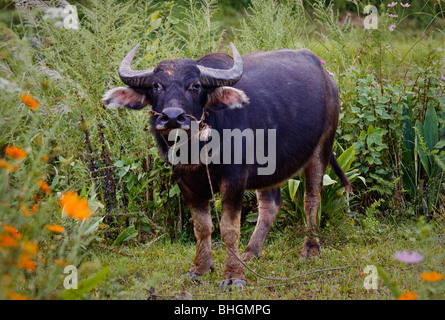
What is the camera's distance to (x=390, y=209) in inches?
205

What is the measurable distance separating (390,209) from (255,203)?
4.08 feet

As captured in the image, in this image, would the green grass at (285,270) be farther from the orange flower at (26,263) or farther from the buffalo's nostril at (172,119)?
the buffalo's nostril at (172,119)

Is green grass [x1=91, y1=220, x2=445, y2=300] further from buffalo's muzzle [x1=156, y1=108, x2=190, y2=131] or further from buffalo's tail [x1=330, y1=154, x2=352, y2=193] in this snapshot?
buffalo's muzzle [x1=156, y1=108, x2=190, y2=131]

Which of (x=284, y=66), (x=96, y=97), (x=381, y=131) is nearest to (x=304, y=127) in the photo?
(x=284, y=66)

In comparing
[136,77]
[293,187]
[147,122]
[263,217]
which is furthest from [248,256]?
[136,77]

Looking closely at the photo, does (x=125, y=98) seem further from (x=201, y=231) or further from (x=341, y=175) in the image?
(x=341, y=175)

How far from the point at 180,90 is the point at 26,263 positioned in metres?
1.44

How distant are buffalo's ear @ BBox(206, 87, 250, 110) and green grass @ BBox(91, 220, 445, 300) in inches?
42.8

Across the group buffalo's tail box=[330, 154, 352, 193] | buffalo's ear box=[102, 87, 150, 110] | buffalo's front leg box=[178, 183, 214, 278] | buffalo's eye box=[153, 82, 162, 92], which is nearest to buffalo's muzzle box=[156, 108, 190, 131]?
buffalo's eye box=[153, 82, 162, 92]

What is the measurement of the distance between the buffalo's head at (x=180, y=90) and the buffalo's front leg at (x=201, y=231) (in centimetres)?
64

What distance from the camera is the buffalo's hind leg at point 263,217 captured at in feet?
14.7

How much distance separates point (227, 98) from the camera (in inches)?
146

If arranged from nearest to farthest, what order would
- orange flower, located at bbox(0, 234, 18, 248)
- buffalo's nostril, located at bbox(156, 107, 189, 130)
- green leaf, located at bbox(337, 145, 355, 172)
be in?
orange flower, located at bbox(0, 234, 18, 248) < buffalo's nostril, located at bbox(156, 107, 189, 130) < green leaf, located at bbox(337, 145, 355, 172)

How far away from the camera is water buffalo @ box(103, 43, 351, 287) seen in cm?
359
